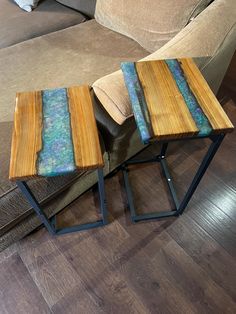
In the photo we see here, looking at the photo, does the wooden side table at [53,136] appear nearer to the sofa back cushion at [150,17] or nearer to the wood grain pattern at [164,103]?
the wood grain pattern at [164,103]


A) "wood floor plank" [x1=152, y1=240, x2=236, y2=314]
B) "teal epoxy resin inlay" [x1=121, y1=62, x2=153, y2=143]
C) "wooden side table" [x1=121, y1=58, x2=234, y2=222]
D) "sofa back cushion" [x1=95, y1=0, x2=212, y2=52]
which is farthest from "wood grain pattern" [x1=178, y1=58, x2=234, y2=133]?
"wood floor plank" [x1=152, y1=240, x2=236, y2=314]

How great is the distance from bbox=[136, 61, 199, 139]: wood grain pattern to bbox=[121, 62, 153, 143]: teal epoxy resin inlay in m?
0.01

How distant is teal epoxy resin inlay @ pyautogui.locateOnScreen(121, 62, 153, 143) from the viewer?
65 cm

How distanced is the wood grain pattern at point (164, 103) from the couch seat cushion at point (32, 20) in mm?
826

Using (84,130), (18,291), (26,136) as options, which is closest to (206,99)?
(84,130)

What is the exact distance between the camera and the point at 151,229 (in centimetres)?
110

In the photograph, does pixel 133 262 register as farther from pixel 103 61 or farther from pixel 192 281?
pixel 103 61

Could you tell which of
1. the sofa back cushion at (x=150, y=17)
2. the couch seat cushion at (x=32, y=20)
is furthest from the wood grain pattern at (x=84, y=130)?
the couch seat cushion at (x=32, y=20)

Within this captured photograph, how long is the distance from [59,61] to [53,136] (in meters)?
0.59

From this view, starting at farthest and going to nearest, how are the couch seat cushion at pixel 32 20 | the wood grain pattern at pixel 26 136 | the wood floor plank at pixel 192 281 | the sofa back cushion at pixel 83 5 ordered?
the sofa back cushion at pixel 83 5 < the couch seat cushion at pixel 32 20 < the wood floor plank at pixel 192 281 < the wood grain pattern at pixel 26 136

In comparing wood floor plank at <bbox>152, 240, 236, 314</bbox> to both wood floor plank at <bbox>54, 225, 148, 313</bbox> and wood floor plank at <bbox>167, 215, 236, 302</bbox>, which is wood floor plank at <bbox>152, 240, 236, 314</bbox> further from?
wood floor plank at <bbox>54, 225, 148, 313</bbox>

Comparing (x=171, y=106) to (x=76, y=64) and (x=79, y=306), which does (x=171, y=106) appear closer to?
(x=76, y=64)

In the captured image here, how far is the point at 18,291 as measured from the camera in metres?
0.95

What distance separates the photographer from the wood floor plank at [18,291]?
0.92 meters
